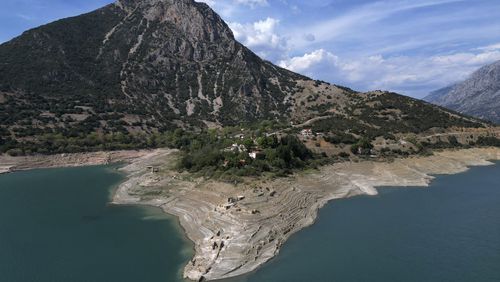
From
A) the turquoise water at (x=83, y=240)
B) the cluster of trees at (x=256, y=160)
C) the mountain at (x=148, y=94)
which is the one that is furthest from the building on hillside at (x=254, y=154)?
the mountain at (x=148, y=94)

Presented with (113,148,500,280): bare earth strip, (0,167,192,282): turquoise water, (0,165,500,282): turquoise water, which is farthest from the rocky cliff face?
(0,165,500,282): turquoise water

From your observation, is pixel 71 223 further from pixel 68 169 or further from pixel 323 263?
pixel 68 169

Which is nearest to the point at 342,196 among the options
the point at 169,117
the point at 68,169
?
the point at 68,169

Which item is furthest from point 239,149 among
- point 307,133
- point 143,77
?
point 143,77

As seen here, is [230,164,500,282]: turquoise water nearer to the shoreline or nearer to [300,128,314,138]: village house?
the shoreline

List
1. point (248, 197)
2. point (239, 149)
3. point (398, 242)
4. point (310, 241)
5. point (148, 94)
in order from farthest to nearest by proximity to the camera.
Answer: point (148, 94) < point (239, 149) < point (248, 197) < point (310, 241) < point (398, 242)

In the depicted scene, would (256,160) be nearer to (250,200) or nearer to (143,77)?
(250,200)

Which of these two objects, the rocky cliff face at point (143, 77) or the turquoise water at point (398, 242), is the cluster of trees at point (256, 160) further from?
the rocky cliff face at point (143, 77)
